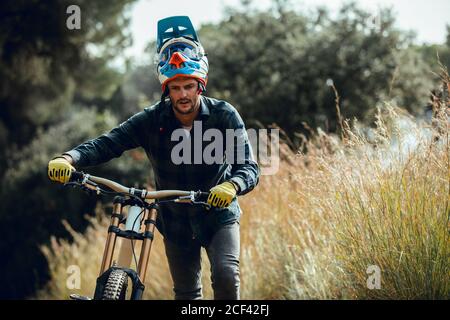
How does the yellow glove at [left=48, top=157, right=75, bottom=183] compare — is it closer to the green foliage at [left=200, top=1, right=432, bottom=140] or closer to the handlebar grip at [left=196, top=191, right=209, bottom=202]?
the handlebar grip at [left=196, top=191, right=209, bottom=202]

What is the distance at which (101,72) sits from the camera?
19.6m

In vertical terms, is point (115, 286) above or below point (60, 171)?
below

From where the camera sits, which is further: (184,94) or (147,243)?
(184,94)

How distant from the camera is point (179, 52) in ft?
12.5

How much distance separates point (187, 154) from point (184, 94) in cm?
38

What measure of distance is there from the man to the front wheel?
0.64 meters

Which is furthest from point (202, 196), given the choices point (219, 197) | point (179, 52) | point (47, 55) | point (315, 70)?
point (47, 55)

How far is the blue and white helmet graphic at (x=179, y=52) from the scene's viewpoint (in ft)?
12.3

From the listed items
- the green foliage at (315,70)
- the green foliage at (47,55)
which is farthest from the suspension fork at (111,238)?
the green foliage at (47,55)

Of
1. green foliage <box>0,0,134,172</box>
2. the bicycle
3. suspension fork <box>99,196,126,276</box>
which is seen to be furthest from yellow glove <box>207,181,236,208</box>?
green foliage <box>0,0,134,172</box>

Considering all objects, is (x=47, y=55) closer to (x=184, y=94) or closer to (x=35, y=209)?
(x=35, y=209)

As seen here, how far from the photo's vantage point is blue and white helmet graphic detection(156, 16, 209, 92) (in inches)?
148
